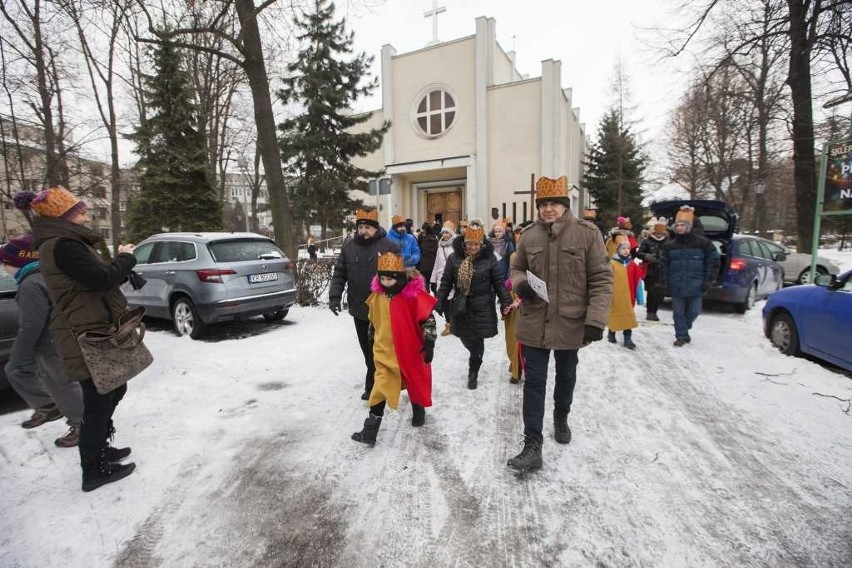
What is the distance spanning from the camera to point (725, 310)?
860 centimetres

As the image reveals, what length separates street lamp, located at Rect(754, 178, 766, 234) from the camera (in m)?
18.9

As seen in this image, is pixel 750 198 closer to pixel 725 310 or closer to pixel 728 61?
pixel 728 61

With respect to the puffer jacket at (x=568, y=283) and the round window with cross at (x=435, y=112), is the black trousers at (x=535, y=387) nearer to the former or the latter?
the puffer jacket at (x=568, y=283)

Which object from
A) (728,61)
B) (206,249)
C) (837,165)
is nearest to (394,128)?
(728,61)

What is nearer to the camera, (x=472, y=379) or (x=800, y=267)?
(x=472, y=379)

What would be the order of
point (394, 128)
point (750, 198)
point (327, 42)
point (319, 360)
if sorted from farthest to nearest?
point (750, 198) < point (394, 128) < point (327, 42) < point (319, 360)

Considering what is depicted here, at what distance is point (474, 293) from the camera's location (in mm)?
4418

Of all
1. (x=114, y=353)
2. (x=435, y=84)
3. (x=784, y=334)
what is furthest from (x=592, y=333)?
(x=435, y=84)

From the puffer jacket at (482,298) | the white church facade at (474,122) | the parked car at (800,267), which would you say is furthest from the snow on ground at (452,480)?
the white church facade at (474,122)

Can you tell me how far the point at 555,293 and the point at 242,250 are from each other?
18.5 feet

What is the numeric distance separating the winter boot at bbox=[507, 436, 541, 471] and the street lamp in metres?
22.0

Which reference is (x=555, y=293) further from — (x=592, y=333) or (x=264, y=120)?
(x=264, y=120)

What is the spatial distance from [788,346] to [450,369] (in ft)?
14.8


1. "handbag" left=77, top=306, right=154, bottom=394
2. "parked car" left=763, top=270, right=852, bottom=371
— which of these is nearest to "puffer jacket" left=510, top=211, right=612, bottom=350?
Result: "handbag" left=77, top=306, right=154, bottom=394
